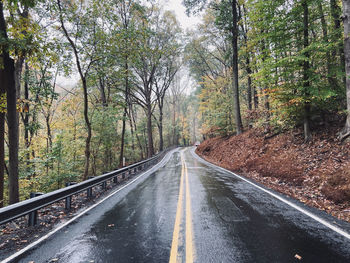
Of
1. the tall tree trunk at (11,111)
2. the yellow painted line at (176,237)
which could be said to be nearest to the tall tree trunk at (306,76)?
the yellow painted line at (176,237)

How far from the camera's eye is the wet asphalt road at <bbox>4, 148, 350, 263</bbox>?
2771 mm

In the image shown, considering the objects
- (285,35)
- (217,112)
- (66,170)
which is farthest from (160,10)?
(66,170)

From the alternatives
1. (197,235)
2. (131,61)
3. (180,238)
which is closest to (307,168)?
(197,235)

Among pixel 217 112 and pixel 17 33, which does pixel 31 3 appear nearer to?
pixel 17 33

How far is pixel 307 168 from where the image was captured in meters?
7.36

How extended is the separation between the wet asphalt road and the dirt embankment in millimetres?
1195

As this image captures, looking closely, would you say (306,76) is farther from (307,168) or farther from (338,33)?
(307,168)

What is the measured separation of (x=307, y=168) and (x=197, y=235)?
644cm

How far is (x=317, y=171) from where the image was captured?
680cm

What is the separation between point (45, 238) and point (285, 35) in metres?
12.0

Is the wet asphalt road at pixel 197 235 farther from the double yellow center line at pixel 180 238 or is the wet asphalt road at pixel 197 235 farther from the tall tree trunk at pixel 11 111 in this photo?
the tall tree trunk at pixel 11 111

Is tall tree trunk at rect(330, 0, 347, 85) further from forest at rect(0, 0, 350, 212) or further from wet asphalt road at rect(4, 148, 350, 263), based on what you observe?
wet asphalt road at rect(4, 148, 350, 263)

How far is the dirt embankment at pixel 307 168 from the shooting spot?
526cm

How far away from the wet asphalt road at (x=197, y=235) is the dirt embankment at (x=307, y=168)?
1.20 metres
